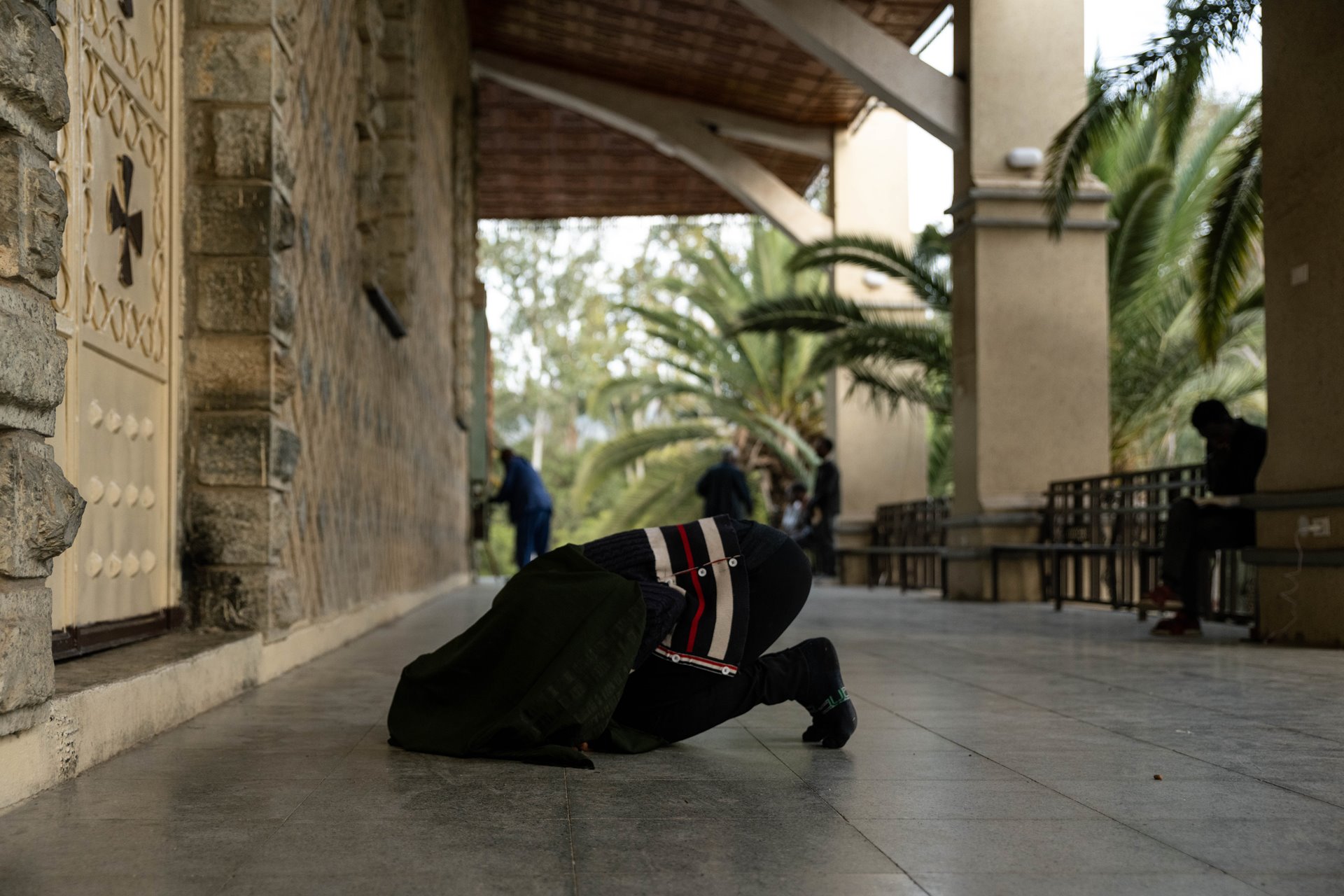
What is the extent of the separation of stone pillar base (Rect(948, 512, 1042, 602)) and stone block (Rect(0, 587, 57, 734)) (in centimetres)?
947

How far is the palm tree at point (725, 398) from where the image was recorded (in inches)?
801

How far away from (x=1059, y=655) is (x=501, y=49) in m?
13.1

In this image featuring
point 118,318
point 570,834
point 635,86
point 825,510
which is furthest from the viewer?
point 635,86

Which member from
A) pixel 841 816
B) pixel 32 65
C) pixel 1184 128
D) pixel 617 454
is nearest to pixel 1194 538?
pixel 1184 128

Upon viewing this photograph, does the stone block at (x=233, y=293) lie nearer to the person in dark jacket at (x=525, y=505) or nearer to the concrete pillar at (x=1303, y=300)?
the concrete pillar at (x=1303, y=300)

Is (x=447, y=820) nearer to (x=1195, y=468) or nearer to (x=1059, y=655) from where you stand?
(x=1059, y=655)

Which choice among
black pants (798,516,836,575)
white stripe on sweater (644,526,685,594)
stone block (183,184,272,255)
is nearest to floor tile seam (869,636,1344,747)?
white stripe on sweater (644,526,685,594)

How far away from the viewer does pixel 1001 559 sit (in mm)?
11516

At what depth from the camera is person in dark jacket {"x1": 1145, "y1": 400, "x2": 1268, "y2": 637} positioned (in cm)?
738

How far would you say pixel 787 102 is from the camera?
56.7 feet

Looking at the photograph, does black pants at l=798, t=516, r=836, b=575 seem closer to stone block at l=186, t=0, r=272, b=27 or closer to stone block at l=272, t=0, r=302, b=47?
stone block at l=272, t=0, r=302, b=47

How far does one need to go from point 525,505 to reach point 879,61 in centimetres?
627

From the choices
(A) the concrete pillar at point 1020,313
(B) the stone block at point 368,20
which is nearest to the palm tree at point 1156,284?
(A) the concrete pillar at point 1020,313

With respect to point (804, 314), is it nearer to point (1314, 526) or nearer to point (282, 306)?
point (1314, 526)
